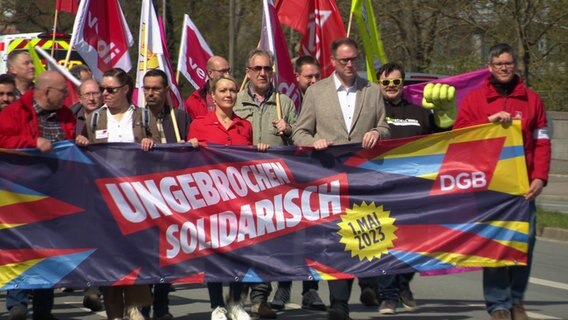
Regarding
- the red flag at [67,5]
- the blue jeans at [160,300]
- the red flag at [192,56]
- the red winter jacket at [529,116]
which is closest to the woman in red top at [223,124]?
the blue jeans at [160,300]

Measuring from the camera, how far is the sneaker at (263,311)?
10352mm

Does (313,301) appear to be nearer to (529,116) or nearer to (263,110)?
(263,110)

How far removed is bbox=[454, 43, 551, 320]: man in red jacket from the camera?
9.34 meters

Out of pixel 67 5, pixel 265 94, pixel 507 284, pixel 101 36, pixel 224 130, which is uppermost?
pixel 67 5

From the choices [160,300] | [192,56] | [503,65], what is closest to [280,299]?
[160,300]

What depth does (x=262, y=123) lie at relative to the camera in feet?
34.8

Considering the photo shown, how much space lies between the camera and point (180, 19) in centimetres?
4756

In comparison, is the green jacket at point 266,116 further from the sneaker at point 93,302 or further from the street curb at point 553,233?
the street curb at point 553,233

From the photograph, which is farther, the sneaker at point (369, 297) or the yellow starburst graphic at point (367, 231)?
the sneaker at point (369, 297)

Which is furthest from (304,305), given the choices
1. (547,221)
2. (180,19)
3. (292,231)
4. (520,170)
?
(180,19)

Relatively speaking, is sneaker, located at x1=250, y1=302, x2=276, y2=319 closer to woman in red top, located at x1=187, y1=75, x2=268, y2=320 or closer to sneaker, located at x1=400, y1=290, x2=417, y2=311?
woman in red top, located at x1=187, y1=75, x2=268, y2=320

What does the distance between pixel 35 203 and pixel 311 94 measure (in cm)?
222

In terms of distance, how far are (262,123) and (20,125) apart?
212 centimetres

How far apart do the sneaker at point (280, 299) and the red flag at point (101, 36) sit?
3043 mm
